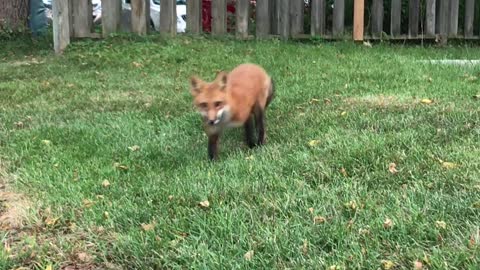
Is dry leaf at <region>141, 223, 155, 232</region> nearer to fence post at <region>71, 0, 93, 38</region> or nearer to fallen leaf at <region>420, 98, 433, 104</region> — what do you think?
fallen leaf at <region>420, 98, 433, 104</region>

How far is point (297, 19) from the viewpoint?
37.1 feet

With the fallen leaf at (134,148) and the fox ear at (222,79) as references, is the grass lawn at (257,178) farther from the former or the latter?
the fox ear at (222,79)

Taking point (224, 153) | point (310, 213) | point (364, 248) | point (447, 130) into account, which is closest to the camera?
point (364, 248)

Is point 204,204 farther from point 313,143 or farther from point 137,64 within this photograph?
point 137,64

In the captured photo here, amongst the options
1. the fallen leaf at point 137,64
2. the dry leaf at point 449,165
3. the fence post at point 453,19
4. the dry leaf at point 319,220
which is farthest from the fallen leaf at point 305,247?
the fence post at point 453,19

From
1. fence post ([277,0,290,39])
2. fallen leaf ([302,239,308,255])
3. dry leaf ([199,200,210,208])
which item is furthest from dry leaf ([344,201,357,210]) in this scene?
fence post ([277,0,290,39])

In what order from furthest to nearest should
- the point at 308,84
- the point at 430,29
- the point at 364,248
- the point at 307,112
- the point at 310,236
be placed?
the point at 430,29 → the point at 308,84 → the point at 307,112 → the point at 310,236 → the point at 364,248

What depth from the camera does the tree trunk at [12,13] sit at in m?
14.0

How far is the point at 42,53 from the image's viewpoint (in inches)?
450

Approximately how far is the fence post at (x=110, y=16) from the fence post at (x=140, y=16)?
272 millimetres

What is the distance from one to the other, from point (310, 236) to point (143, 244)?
0.88 meters

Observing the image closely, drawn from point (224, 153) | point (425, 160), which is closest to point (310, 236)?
point (425, 160)

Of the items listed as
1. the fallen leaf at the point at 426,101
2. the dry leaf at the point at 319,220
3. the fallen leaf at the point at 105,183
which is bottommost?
the fallen leaf at the point at 105,183

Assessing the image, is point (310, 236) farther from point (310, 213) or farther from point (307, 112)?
point (307, 112)
